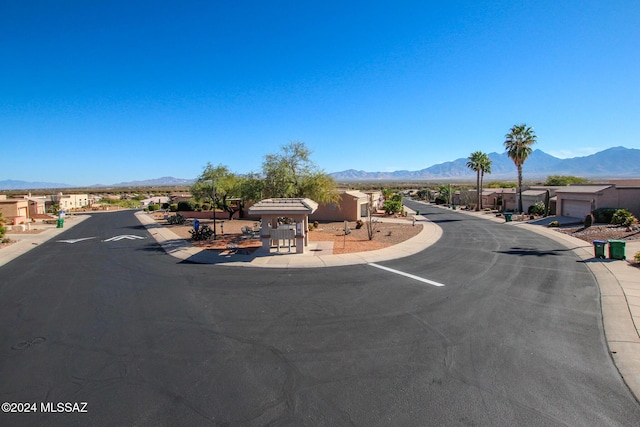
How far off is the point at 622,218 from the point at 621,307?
23.5 m

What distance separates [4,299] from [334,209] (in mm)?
28668


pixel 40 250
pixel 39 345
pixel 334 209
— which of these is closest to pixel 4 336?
pixel 39 345

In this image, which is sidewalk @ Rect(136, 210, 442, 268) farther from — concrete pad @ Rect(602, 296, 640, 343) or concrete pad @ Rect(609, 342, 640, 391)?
concrete pad @ Rect(609, 342, 640, 391)

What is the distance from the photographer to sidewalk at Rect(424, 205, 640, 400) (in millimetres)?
7346

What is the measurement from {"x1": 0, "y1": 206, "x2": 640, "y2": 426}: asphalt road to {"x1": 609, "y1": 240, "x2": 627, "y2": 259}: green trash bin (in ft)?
14.1

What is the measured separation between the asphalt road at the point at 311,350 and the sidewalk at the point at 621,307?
0.33m

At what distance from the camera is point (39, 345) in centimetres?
849

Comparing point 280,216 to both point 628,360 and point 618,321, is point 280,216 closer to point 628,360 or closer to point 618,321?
point 618,321

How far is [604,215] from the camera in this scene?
98.9 ft

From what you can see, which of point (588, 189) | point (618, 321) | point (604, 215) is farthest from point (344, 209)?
point (618, 321)

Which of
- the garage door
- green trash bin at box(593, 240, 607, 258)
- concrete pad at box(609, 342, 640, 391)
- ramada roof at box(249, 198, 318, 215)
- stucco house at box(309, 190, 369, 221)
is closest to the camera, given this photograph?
concrete pad at box(609, 342, 640, 391)

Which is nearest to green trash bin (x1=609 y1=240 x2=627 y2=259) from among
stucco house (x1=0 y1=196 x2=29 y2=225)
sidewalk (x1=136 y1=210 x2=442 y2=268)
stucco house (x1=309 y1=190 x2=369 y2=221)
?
sidewalk (x1=136 y1=210 x2=442 y2=268)

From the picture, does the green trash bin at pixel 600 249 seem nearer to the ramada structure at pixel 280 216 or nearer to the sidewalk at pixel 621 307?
the sidewalk at pixel 621 307

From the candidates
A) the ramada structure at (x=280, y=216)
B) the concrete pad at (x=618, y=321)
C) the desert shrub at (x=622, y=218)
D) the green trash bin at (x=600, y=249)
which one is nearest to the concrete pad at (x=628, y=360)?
the concrete pad at (x=618, y=321)
